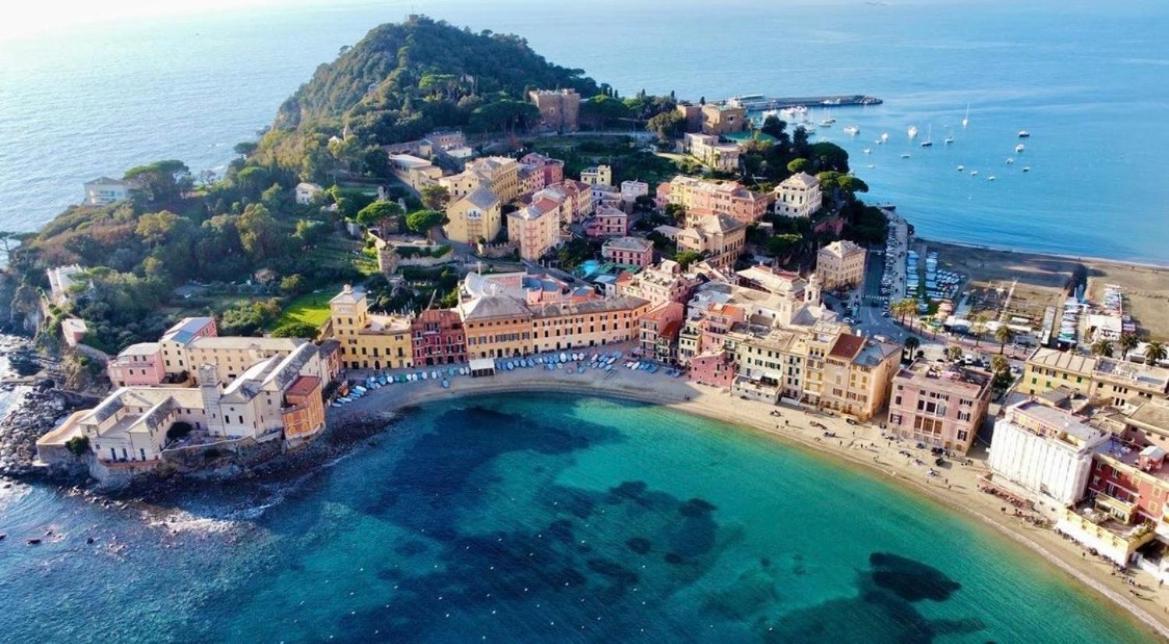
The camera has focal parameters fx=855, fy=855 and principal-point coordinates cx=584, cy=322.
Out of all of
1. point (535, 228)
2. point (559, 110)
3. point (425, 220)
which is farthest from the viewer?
point (559, 110)

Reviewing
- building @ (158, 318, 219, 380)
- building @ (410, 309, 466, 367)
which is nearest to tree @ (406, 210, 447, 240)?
building @ (410, 309, 466, 367)

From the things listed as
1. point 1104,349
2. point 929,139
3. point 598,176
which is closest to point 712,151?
point 598,176

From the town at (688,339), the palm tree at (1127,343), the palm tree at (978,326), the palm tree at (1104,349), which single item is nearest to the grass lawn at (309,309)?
the town at (688,339)

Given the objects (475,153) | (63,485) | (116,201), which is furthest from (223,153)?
(63,485)

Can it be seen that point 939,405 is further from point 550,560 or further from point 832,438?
point 550,560

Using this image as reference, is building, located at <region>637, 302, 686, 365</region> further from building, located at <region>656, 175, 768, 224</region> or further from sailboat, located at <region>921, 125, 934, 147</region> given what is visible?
sailboat, located at <region>921, 125, 934, 147</region>
